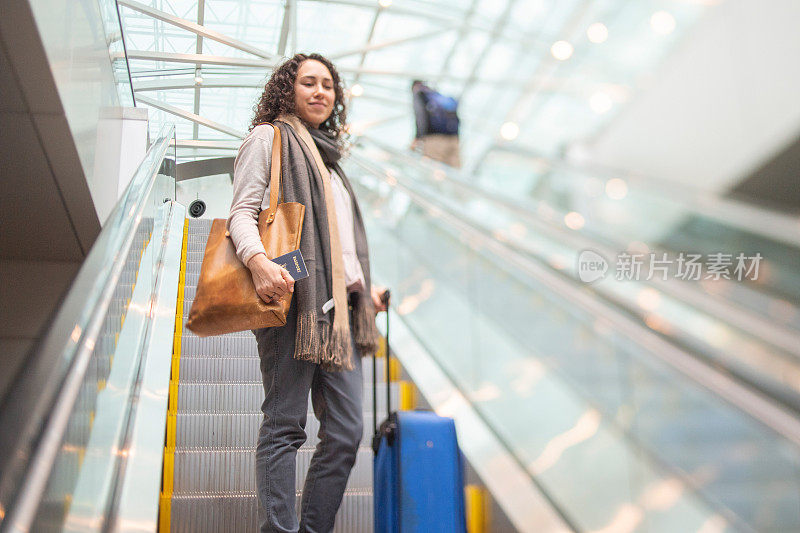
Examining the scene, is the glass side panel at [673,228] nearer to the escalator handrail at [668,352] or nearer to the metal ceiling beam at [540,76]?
the escalator handrail at [668,352]

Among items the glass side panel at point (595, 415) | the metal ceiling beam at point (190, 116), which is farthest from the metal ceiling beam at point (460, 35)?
A: the glass side panel at point (595, 415)

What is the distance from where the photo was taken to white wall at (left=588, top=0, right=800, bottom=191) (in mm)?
8047

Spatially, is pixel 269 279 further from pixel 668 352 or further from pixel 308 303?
pixel 668 352

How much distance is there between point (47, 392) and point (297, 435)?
1125mm

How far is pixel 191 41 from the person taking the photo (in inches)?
558

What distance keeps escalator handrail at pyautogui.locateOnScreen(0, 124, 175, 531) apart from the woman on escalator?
2.03ft

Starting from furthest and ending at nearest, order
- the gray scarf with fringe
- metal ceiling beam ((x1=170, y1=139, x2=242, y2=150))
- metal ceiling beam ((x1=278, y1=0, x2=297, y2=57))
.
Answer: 1. metal ceiling beam ((x1=278, y1=0, x2=297, y2=57))
2. metal ceiling beam ((x1=170, y1=139, x2=242, y2=150))
3. the gray scarf with fringe

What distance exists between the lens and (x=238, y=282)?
86.7 inches

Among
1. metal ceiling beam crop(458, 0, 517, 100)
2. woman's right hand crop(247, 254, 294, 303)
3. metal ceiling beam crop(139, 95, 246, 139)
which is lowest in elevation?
woman's right hand crop(247, 254, 294, 303)

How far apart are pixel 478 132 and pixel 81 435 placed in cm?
1741

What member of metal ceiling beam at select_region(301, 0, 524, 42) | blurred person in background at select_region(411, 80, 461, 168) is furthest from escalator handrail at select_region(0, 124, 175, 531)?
metal ceiling beam at select_region(301, 0, 524, 42)

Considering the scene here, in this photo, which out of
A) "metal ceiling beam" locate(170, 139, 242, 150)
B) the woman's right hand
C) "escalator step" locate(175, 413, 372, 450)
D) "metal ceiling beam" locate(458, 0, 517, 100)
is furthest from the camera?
"metal ceiling beam" locate(458, 0, 517, 100)

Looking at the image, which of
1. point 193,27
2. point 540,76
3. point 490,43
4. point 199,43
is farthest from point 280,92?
point 490,43

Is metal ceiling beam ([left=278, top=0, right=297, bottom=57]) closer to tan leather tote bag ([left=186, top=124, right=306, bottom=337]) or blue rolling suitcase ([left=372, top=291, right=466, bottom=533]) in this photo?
tan leather tote bag ([left=186, top=124, right=306, bottom=337])
